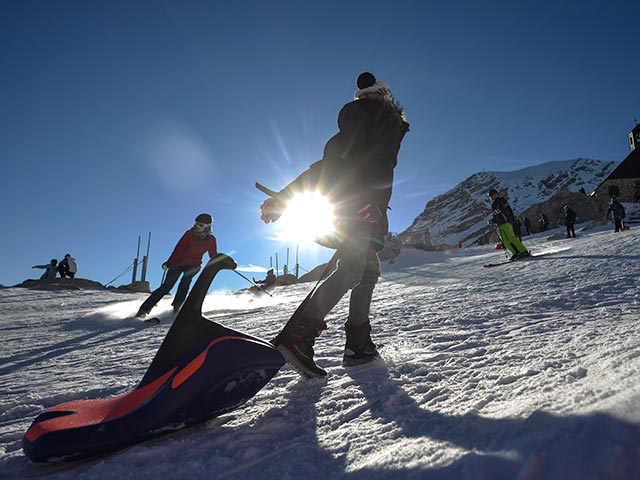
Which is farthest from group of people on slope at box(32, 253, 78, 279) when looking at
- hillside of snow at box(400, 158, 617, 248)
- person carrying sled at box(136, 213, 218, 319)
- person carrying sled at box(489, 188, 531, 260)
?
hillside of snow at box(400, 158, 617, 248)

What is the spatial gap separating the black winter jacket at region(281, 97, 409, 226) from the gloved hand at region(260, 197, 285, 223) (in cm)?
7

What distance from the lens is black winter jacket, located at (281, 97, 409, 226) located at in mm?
1970

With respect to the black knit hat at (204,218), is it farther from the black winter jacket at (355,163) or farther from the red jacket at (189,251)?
the black winter jacket at (355,163)

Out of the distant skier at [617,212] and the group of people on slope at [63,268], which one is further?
the group of people on slope at [63,268]

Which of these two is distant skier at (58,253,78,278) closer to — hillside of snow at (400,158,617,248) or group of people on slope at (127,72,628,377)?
group of people on slope at (127,72,628,377)

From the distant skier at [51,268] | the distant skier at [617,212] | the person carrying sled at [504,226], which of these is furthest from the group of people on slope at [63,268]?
the distant skier at [617,212]

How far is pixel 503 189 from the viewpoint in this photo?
140 meters

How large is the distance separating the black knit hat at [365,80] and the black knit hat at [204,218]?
4426 mm

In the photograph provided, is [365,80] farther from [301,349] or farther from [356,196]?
[301,349]

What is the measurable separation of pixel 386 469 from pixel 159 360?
86cm

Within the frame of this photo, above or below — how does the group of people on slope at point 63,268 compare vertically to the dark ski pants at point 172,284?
above

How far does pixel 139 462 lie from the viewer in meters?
0.99

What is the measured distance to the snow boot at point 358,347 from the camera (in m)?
1.93

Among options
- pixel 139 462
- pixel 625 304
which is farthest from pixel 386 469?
pixel 625 304
